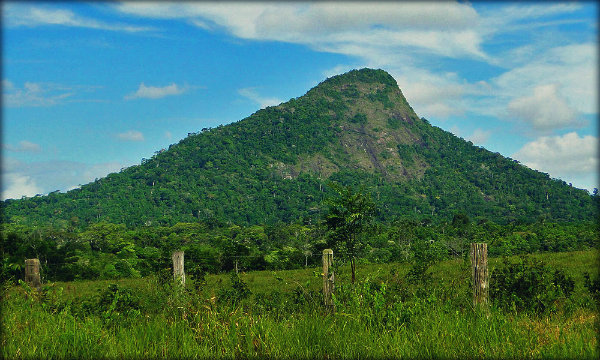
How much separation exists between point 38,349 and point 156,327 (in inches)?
55.0

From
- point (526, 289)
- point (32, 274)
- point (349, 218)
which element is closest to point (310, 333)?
point (526, 289)

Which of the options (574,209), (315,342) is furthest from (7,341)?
(574,209)

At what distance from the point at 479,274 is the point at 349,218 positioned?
495 cm

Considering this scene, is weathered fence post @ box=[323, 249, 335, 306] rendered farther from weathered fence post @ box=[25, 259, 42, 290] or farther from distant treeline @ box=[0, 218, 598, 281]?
distant treeline @ box=[0, 218, 598, 281]

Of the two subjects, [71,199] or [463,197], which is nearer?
[71,199]

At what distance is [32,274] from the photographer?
390 inches

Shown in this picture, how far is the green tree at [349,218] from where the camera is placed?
39.4ft

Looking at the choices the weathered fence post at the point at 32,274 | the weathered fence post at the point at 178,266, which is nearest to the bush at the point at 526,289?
the weathered fence post at the point at 178,266

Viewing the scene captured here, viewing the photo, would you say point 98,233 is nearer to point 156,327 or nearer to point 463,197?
point 156,327

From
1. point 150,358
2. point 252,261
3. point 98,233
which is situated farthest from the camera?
point 98,233

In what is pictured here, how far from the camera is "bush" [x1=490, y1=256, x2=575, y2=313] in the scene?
805 centimetres

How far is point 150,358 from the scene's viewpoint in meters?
5.46

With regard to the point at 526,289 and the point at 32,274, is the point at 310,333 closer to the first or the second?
the point at 526,289

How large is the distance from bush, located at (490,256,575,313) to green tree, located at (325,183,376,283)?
3.79 metres
